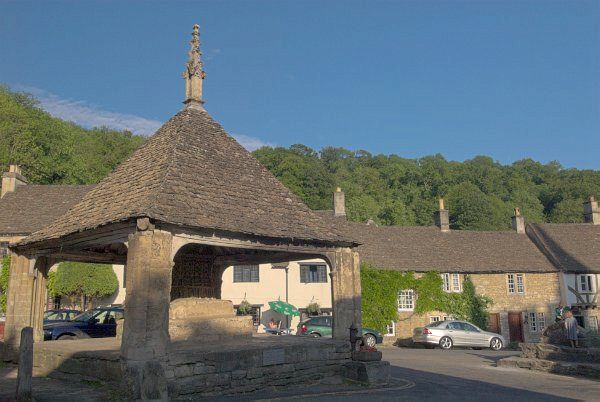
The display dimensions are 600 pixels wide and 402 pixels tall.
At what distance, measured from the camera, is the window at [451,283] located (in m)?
35.1

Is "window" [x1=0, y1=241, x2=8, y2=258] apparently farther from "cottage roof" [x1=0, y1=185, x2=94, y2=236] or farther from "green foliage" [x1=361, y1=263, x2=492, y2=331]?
"green foliage" [x1=361, y1=263, x2=492, y2=331]

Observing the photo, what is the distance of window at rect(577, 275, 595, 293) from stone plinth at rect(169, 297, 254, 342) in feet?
100

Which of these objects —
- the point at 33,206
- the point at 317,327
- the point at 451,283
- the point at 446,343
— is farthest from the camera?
the point at 451,283

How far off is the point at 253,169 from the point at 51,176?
39.0 m

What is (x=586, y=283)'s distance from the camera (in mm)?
36562

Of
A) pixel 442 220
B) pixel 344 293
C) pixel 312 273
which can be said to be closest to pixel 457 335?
pixel 312 273

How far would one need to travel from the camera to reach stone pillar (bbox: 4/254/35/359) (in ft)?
44.2

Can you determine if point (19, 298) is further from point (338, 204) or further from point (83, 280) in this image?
point (338, 204)

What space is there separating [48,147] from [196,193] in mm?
43635

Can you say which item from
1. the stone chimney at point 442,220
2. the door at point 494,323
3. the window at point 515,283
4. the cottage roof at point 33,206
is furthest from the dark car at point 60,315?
the window at point 515,283

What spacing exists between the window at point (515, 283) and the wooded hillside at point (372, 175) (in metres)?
25.6

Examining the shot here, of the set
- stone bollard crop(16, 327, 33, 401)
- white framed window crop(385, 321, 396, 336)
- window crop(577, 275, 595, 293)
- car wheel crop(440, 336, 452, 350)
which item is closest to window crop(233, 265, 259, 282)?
white framed window crop(385, 321, 396, 336)

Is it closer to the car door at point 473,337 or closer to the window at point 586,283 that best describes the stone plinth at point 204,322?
the car door at point 473,337

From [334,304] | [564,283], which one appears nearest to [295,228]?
[334,304]
